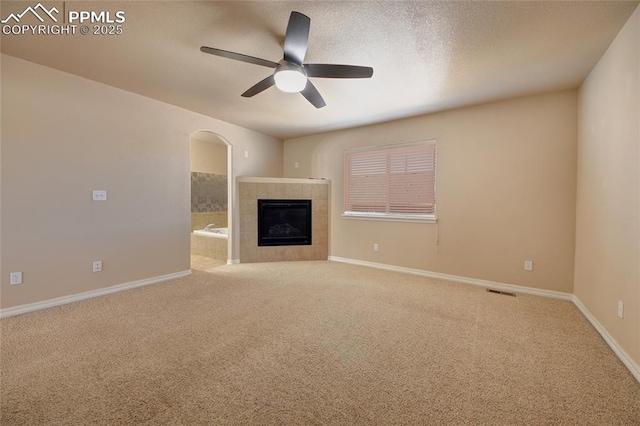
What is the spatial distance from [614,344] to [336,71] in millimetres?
3002

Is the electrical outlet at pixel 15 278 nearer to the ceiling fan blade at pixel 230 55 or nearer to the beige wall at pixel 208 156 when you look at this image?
the ceiling fan blade at pixel 230 55

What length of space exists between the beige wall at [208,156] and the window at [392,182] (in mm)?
3404

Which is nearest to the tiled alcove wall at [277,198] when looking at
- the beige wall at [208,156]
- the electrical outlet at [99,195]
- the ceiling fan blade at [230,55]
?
the electrical outlet at [99,195]

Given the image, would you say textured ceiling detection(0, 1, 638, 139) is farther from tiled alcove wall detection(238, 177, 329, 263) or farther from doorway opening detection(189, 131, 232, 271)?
doorway opening detection(189, 131, 232, 271)

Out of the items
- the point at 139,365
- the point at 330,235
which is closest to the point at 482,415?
the point at 139,365

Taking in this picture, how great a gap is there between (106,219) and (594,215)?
17.0ft

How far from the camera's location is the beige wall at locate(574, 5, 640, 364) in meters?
1.83

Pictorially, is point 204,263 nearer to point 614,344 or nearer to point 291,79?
point 291,79

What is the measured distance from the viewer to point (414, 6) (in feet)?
6.00

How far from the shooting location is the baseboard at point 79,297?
8.44ft

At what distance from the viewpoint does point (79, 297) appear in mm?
2984

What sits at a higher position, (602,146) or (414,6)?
(414,6)

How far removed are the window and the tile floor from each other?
2489 millimetres

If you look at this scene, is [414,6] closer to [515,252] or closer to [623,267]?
[623,267]
